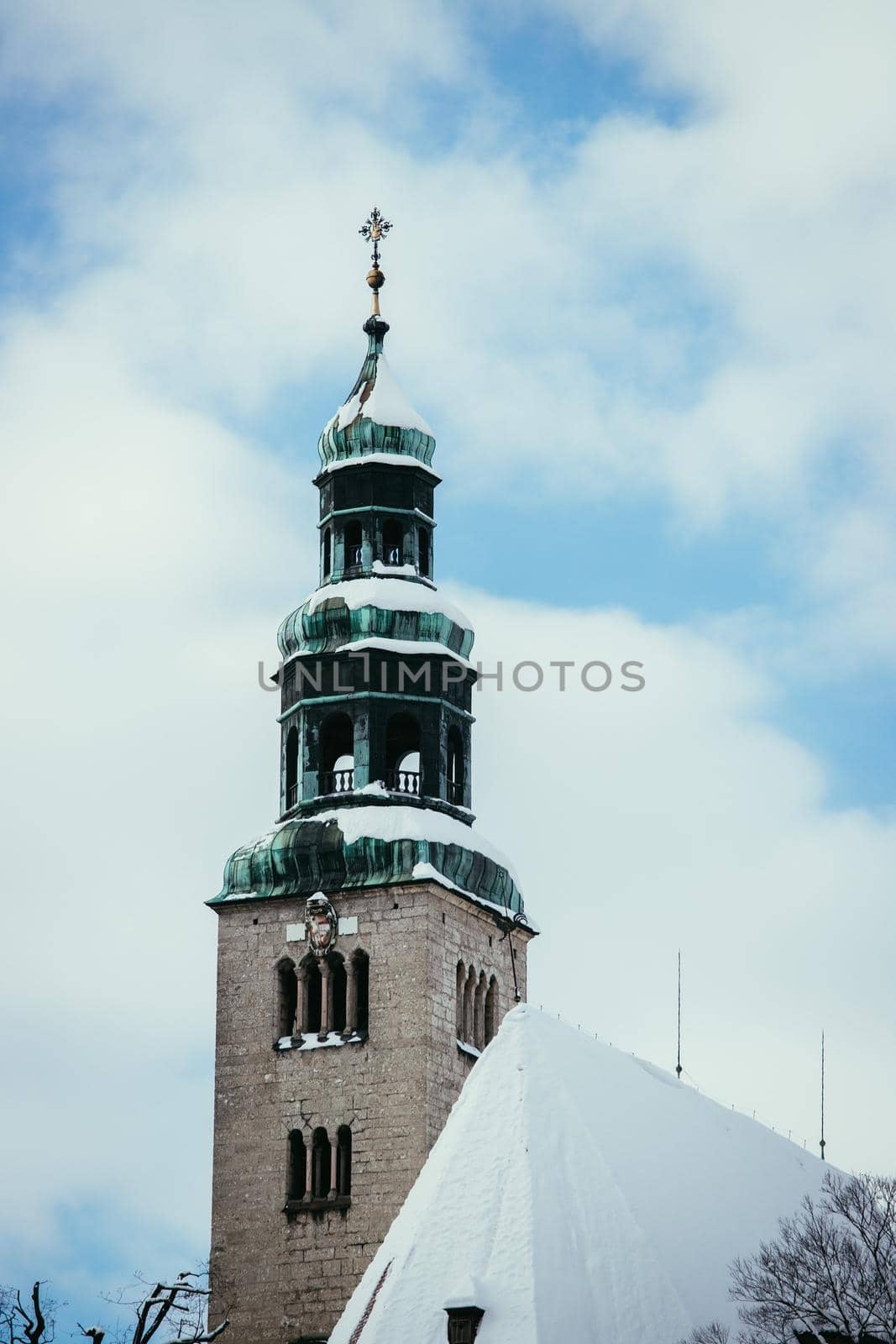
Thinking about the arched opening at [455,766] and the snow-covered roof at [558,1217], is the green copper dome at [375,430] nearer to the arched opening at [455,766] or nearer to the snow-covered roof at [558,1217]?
the arched opening at [455,766]

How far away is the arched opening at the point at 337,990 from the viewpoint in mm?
82000

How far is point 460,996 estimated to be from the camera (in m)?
82.9

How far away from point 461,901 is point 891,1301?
2504 centimetres

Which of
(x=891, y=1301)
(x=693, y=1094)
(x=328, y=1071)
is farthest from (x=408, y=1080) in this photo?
(x=891, y=1301)

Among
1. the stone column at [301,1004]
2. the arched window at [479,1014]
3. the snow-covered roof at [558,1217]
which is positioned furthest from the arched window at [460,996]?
the snow-covered roof at [558,1217]

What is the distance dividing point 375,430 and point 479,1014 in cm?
1579

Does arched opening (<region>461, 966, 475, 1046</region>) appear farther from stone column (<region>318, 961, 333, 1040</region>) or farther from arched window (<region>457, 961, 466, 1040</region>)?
stone column (<region>318, 961, 333, 1040</region>)

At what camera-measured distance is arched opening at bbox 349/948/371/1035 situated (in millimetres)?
81562

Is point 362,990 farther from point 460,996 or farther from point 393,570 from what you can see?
point 393,570

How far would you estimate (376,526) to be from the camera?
87.6 meters

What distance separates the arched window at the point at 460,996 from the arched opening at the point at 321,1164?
4.29 m

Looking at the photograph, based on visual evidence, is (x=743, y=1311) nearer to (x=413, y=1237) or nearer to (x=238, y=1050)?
(x=413, y=1237)

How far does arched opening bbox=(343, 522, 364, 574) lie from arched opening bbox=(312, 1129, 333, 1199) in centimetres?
1535

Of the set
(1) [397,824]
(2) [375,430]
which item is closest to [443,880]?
(1) [397,824]
